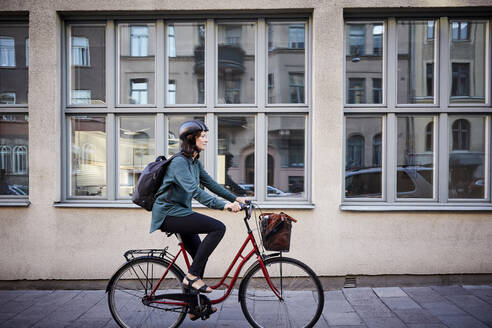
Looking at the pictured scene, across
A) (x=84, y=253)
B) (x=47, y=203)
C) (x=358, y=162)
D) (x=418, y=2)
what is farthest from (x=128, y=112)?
(x=418, y=2)

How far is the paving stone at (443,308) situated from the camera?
399 cm

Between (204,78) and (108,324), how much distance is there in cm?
325

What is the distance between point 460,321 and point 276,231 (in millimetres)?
2297

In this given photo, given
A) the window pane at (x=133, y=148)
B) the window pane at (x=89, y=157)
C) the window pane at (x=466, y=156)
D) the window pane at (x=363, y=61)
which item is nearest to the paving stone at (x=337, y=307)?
the window pane at (x=466, y=156)

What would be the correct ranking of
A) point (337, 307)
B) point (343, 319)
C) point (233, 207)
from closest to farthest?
point (233, 207)
point (343, 319)
point (337, 307)

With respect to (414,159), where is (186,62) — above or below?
above

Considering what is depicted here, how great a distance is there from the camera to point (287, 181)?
16.6 feet

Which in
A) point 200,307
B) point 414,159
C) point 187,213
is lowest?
point 200,307

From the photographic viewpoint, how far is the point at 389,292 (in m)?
4.64

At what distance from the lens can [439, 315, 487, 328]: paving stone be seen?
3.68m

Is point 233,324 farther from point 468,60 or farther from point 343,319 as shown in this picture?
point 468,60

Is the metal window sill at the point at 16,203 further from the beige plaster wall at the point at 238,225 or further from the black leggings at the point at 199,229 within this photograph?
the black leggings at the point at 199,229

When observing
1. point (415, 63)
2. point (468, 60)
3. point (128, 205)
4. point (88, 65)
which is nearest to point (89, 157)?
point (128, 205)

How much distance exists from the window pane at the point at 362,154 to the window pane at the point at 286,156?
641 mm
